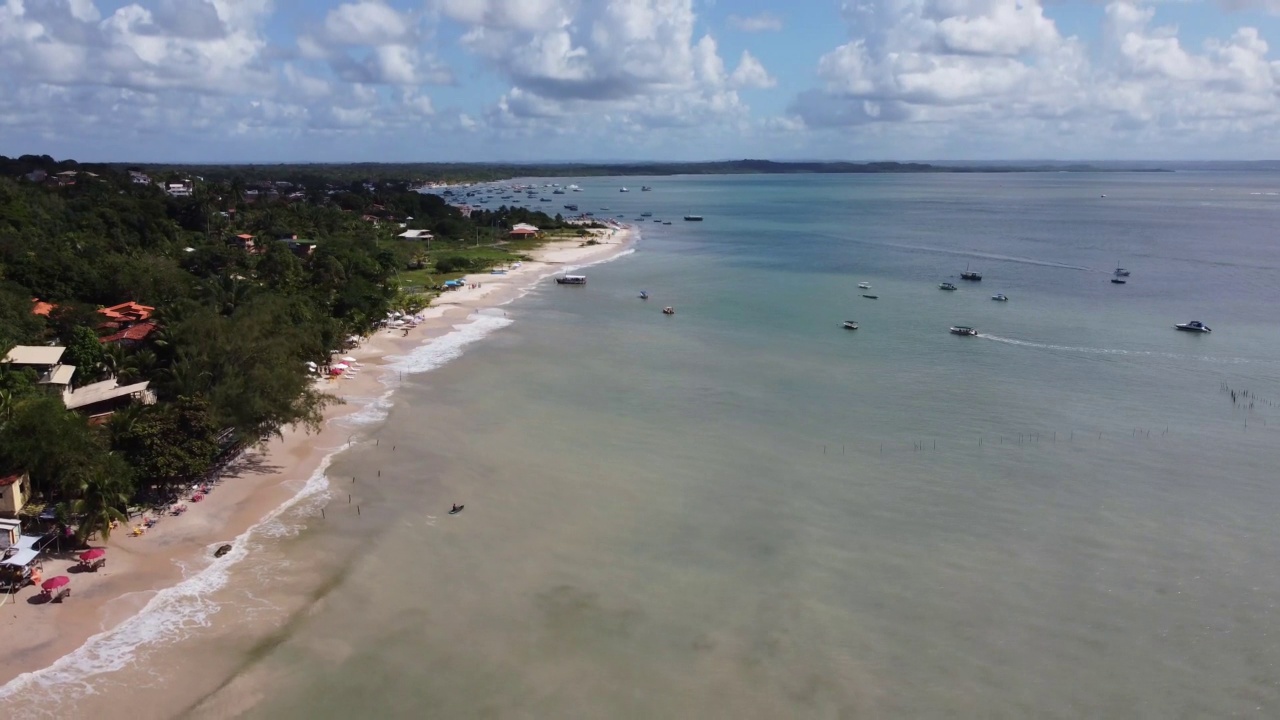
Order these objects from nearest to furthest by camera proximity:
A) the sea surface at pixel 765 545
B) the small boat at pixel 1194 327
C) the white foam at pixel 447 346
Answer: the sea surface at pixel 765 545 < the white foam at pixel 447 346 < the small boat at pixel 1194 327

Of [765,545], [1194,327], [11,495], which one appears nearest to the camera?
[11,495]

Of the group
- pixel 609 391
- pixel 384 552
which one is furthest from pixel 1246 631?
pixel 609 391

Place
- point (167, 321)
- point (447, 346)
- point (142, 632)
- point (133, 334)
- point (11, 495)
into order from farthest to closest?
point (447, 346), point (133, 334), point (167, 321), point (11, 495), point (142, 632)

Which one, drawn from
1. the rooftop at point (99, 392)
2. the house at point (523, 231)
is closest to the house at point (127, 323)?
the rooftop at point (99, 392)

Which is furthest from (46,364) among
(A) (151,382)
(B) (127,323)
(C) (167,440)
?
(C) (167,440)

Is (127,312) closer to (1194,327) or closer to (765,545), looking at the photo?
(765,545)

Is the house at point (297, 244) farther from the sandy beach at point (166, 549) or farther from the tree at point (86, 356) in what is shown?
the tree at point (86, 356)
